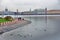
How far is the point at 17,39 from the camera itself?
39.9ft

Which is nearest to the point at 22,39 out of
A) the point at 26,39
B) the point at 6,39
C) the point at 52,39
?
the point at 26,39

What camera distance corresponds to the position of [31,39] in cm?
1229

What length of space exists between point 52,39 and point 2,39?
10.8ft

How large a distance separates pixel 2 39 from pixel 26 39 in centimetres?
156

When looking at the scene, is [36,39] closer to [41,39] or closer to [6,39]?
[41,39]

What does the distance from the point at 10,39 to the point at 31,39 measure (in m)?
1.38

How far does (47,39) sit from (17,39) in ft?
6.66

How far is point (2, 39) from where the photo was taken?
39.5 feet

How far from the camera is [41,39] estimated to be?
12484 mm

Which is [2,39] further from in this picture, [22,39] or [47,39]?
[47,39]

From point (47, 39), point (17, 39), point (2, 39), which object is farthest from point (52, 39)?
point (2, 39)

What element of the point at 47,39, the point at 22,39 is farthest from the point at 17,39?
the point at 47,39

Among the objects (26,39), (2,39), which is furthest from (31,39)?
(2,39)

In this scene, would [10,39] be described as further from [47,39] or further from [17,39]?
[47,39]
